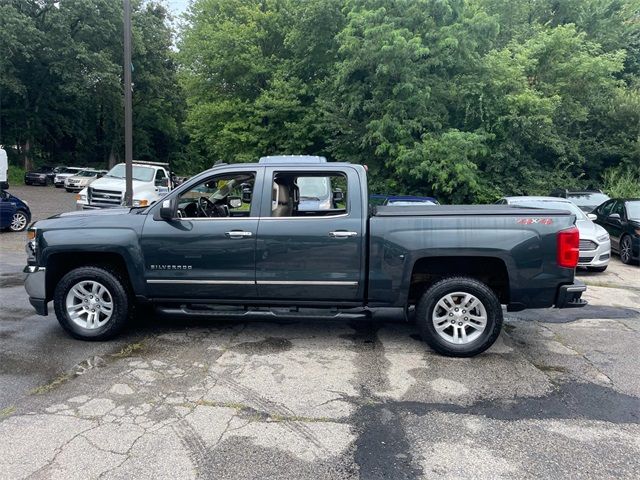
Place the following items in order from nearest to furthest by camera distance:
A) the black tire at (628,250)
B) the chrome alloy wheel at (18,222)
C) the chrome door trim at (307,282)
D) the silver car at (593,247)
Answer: the chrome door trim at (307,282) < the silver car at (593,247) < the black tire at (628,250) < the chrome alloy wheel at (18,222)

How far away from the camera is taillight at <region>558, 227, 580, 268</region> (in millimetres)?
5160

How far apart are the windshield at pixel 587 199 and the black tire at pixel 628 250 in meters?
3.45

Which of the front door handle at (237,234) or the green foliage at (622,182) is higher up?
the green foliage at (622,182)

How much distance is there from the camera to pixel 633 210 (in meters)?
12.4

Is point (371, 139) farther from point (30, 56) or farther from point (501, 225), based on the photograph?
Result: point (30, 56)

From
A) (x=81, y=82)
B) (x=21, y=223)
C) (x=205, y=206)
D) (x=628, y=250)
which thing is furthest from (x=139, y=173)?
(x=81, y=82)

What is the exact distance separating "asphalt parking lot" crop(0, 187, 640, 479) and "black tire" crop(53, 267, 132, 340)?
0.18 meters

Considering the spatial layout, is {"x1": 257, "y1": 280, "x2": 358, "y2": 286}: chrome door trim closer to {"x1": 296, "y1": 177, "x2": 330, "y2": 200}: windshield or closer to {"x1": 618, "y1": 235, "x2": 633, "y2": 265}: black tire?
{"x1": 296, "y1": 177, "x2": 330, "y2": 200}: windshield

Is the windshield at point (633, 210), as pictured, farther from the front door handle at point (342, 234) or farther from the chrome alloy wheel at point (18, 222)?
the chrome alloy wheel at point (18, 222)

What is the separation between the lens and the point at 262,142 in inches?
1024

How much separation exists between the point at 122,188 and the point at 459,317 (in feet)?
45.3

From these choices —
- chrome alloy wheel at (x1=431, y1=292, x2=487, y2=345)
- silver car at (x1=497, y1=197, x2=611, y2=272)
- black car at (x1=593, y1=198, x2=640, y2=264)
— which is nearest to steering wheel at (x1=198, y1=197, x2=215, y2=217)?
chrome alloy wheel at (x1=431, y1=292, x2=487, y2=345)

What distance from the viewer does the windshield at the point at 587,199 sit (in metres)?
15.7

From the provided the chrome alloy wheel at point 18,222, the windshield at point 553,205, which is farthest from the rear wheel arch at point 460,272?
the chrome alloy wheel at point 18,222
